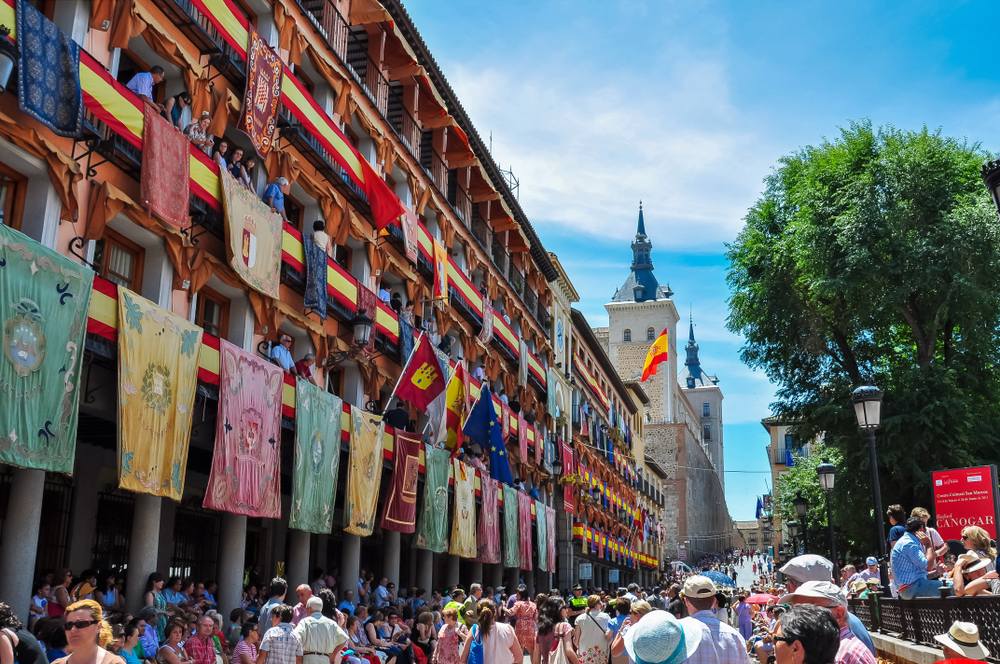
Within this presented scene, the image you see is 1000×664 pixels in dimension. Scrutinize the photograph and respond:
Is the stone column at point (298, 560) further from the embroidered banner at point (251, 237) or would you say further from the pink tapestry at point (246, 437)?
the embroidered banner at point (251, 237)

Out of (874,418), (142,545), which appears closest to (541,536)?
(874,418)

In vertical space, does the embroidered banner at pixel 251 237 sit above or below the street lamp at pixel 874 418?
above

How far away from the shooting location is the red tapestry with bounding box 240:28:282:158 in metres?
17.8

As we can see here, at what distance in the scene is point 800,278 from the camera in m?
28.6

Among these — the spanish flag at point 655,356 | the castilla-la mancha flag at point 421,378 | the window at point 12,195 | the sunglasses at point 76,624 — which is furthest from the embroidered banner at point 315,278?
the spanish flag at point 655,356

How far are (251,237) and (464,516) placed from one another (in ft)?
41.8

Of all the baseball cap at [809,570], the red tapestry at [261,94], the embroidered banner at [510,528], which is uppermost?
the red tapestry at [261,94]

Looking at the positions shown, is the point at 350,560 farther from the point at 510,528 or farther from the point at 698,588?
the point at 698,588

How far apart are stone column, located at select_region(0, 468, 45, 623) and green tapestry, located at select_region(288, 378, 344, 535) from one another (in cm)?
592

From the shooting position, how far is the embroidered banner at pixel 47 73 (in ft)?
38.9

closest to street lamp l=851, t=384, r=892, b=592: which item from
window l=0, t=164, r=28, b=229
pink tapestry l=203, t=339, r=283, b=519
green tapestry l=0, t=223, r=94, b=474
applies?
pink tapestry l=203, t=339, r=283, b=519

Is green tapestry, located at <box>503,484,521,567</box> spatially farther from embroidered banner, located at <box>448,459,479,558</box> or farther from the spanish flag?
the spanish flag

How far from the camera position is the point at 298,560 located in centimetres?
2030

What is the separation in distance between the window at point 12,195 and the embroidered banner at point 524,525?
75.2ft
